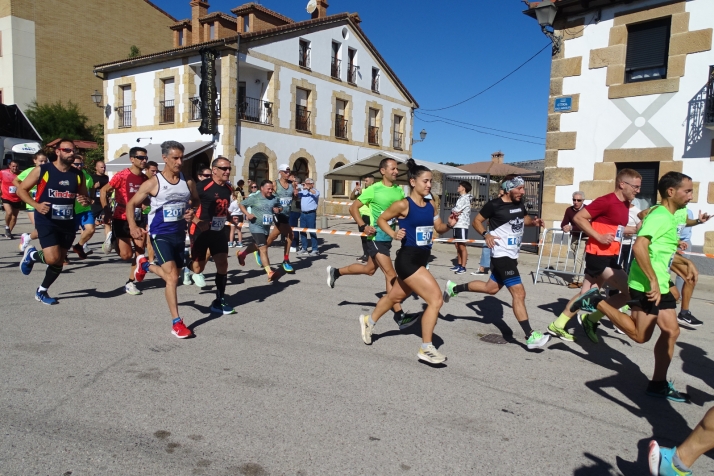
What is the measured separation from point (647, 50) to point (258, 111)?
57.1ft

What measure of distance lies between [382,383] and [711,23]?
10.7 meters

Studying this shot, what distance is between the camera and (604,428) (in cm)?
359

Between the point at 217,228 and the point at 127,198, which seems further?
the point at 127,198

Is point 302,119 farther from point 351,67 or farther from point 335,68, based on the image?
point 351,67

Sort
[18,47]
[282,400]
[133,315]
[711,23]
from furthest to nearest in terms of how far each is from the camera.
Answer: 1. [18,47]
2. [711,23]
3. [133,315]
4. [282,400]

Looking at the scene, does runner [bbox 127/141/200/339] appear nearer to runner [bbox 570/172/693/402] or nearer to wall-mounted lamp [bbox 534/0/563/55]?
runner [bbox 570/172/693/402]

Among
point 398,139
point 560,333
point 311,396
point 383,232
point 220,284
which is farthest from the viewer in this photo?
point 398,139

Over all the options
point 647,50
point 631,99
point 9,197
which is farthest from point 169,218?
point 647,50

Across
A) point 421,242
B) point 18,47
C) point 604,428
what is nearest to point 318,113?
point 18,47

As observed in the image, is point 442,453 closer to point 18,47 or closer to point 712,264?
point 712,264

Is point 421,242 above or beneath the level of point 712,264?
above

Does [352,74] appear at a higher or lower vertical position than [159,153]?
higher

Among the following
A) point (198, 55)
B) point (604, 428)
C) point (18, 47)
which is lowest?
point (604, 428)

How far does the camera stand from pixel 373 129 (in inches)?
1219
